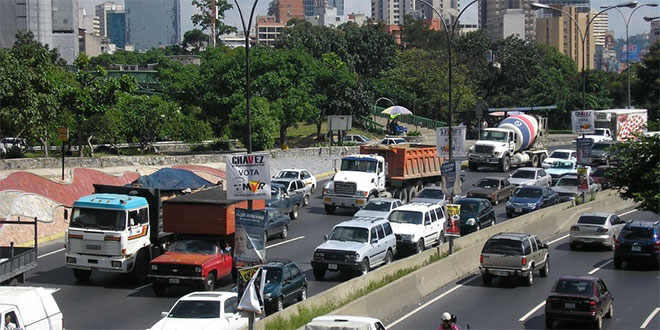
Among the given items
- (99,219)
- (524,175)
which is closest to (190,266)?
(99,219)

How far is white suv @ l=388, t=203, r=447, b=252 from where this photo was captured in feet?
103

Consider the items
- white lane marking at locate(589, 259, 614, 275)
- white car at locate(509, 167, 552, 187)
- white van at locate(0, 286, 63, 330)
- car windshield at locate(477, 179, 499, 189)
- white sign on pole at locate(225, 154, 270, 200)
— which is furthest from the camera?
white car at locate(509, 167, 552, 187)

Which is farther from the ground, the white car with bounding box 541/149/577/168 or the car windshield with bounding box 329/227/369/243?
the white car with bounding box 541/149/577/168

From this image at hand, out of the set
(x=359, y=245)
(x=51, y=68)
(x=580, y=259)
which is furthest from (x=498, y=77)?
(x=359, y=245)

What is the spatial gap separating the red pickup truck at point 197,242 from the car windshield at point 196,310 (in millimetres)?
4697

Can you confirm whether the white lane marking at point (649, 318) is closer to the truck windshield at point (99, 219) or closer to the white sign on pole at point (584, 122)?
the truck windshield at point (99, 219)

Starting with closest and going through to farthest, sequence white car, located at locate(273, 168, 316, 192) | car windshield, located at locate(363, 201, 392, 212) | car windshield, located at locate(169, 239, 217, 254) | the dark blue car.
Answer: car windshield, located at locate(169, 239, 217, 254)
car windshield, located at locate(363, 201, 392, 212)
the dark blue car
white car, located at locate(273, 168, 316, 192)

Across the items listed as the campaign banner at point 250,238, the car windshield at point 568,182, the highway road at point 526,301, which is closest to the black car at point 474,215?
the highway road at point 526,301

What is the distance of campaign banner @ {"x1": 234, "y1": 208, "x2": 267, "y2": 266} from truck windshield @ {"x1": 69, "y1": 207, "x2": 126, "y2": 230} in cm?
830

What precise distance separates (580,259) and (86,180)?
24.8m

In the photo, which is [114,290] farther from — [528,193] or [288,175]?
[528,193]

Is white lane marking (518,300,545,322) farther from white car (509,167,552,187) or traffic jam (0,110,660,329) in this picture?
white car (509,167,552,187)

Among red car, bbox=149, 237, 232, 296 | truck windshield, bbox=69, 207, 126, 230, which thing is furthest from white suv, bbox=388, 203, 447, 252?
truck windshield, bbox=69, 207, 126, 230

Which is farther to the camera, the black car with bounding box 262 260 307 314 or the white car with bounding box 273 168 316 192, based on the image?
the white car with bounding box 273 168 316 192
